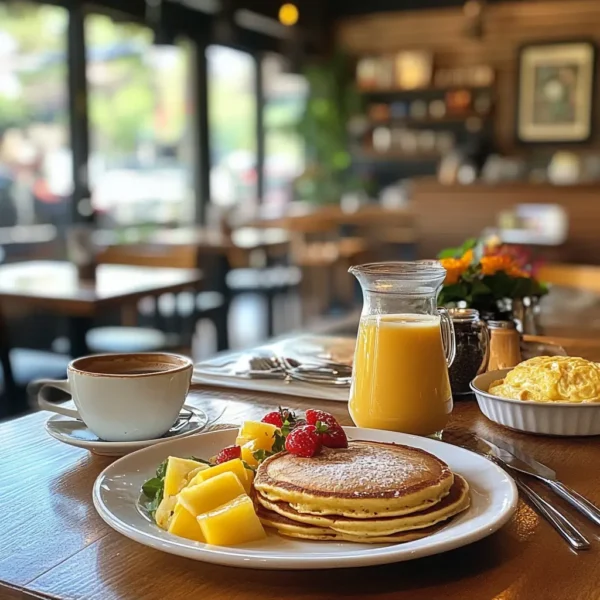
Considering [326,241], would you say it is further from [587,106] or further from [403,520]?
[403,520]

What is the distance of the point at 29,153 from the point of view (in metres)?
5.46

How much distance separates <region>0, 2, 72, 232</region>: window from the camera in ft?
17.3

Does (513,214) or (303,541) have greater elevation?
(513,214)

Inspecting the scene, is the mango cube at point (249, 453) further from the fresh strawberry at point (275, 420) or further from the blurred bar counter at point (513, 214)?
the blurred bar counter at point (513, 214)

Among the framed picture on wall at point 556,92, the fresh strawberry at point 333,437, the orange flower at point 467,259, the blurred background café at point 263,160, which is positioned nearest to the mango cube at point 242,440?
the fresh strawberry at point 333,437

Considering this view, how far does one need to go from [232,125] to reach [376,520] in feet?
24.9

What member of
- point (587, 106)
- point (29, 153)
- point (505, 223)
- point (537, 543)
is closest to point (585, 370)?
point (537, 543)

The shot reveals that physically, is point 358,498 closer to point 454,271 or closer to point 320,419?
point 320,419

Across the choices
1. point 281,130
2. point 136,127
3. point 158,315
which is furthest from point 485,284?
point 281,130

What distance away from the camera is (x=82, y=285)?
3303 mm

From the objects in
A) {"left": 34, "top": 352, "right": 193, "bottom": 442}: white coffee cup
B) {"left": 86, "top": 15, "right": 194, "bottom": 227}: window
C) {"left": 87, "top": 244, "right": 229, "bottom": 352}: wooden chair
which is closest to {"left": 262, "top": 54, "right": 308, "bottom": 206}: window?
{"left": 86, "top": 15, "right": 194, "bottom": 227}: window

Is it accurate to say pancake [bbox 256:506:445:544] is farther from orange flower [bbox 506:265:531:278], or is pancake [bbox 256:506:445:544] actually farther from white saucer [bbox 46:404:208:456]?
orange flower [bbox 506:265:531:278]

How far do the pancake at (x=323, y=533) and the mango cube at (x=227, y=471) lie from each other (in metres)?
0.05

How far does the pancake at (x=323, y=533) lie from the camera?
0.75m
